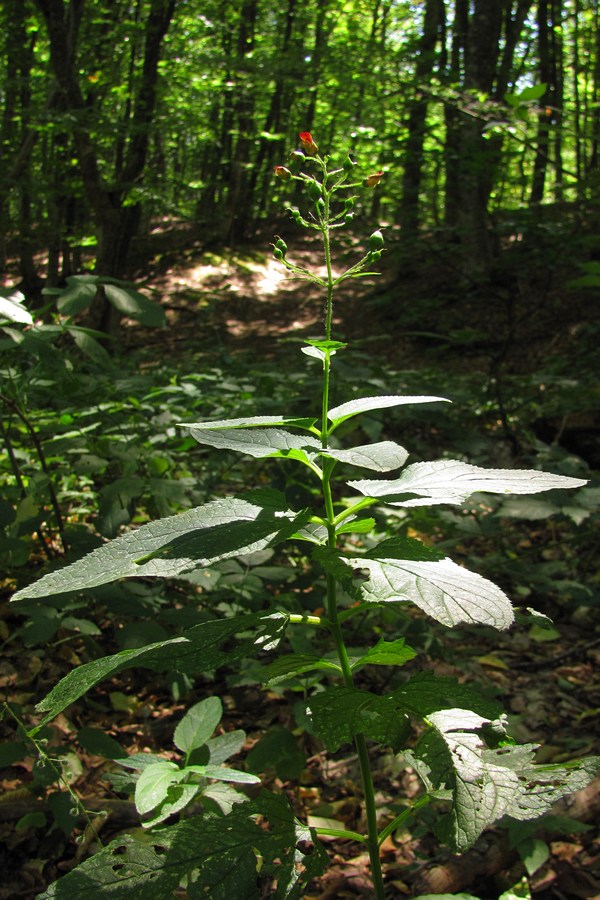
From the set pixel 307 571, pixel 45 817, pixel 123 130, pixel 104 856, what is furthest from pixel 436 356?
pixel 104 856

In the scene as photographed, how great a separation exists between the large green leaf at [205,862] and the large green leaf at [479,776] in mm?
243

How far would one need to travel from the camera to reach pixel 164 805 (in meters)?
1.28

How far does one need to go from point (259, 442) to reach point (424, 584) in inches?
14.7

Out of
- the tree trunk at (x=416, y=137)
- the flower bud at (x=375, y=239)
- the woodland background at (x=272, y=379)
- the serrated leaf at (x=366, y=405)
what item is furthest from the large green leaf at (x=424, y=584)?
the tree trunk at (x=416, y=137)

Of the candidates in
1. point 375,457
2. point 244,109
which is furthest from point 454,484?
point 244,109

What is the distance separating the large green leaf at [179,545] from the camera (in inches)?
32.3

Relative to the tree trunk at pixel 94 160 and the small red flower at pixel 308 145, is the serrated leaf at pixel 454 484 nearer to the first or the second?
the small red flower at pixel 308 145

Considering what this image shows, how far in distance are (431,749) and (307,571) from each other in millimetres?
1778

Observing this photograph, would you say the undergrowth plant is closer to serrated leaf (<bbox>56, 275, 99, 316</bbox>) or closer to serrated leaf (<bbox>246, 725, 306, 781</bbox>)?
serrated leaf (<bbox>246, 725, 306, 781</bbox>)

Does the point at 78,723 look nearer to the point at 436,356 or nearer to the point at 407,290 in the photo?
the point at 436,356

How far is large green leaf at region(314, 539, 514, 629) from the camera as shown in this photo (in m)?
0.78

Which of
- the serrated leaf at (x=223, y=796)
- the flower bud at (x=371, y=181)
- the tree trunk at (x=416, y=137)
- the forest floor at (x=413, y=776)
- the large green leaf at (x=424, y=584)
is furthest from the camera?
the tree trunk at (x=416, y=137)

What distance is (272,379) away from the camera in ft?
12.0

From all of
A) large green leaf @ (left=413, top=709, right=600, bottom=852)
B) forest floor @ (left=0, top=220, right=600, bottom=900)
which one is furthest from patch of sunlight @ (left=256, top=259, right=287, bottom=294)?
large green leaf @ (left=413, top=709, right=600, bottom=852)
